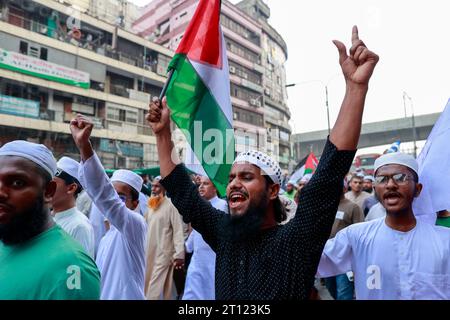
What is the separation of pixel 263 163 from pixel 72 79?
81.7 ft

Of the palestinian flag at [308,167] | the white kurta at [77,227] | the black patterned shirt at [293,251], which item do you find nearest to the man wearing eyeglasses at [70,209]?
the white kurta at [77,227]

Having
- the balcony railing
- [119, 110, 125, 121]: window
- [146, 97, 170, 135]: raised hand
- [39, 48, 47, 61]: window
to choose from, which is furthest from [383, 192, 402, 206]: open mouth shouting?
[119, 110, 125, 121]: window

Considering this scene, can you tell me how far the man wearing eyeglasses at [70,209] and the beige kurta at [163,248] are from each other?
2.12 metres

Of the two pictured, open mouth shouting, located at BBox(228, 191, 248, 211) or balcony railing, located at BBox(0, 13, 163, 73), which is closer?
open mouth shouting, located at BBox(228, 191, 248, 211)

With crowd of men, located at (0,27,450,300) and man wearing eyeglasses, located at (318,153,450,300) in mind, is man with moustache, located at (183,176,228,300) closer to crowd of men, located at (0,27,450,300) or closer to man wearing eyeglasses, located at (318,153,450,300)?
crowd of men, located at (0,27,450,300)

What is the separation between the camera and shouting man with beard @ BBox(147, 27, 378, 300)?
1.79 metres

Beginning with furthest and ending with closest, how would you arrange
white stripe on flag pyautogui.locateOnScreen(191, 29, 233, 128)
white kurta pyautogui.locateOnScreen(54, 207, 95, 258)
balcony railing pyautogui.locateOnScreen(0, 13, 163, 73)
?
balcony railing pyautogui.locateOnScreen(0, 13, 163, 73)
white stripe on flag pyautogui.locateOnScreen(191, 29, 233, 128)
white kurta pyautogui.locateOnScreen(54, 207, 95, 258)

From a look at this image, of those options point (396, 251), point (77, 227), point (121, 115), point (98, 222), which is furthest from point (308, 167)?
point (121, 115)

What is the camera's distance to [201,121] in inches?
129

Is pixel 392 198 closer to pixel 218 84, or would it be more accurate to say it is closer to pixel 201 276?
pixel 218 84

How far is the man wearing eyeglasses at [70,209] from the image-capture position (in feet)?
10.0

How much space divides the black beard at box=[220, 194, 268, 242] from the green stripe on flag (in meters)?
1.05

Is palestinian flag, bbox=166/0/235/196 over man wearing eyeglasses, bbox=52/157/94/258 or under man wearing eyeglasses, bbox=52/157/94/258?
over
